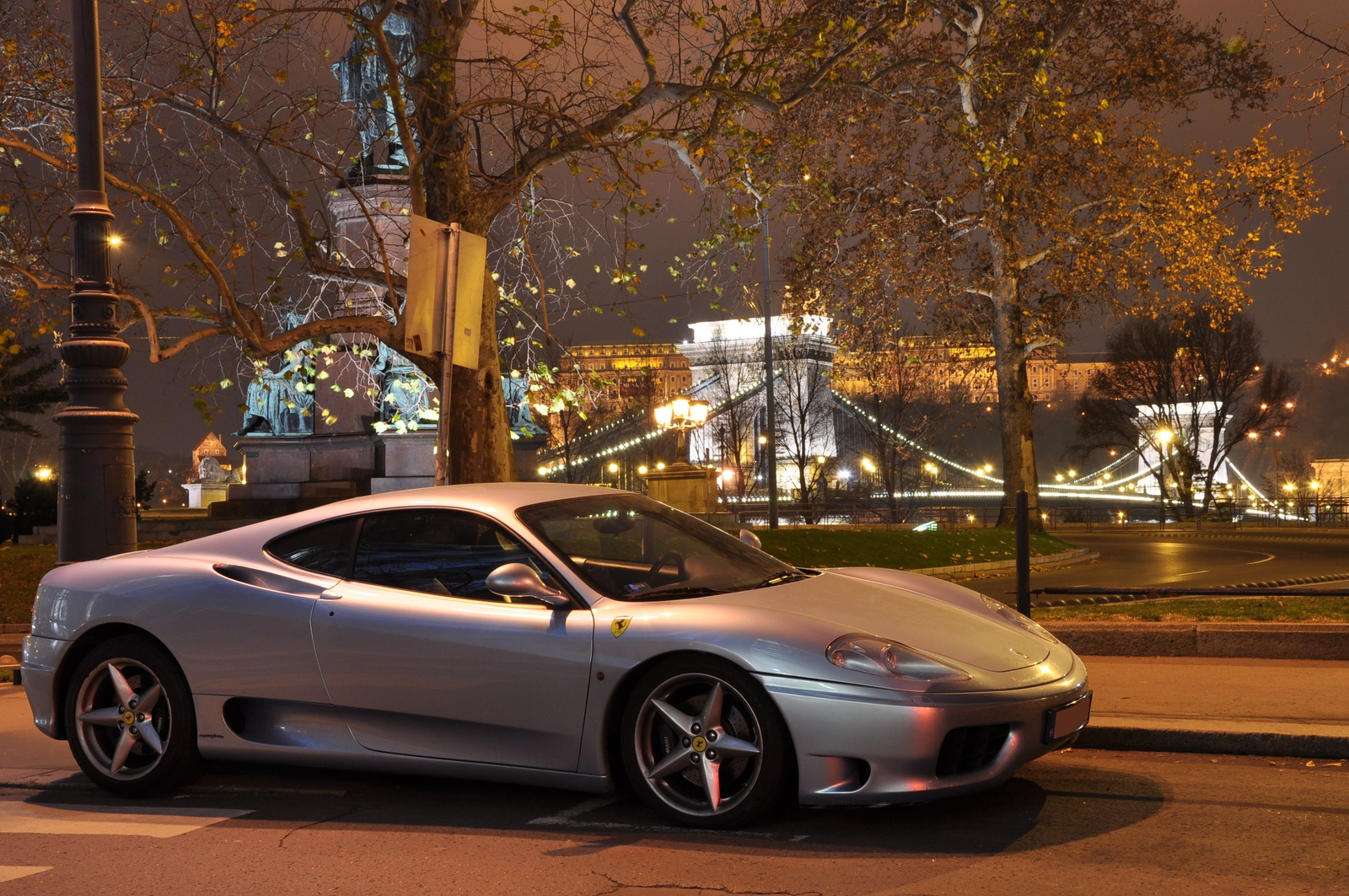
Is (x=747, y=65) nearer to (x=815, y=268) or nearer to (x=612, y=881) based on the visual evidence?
(x=612, y=881)

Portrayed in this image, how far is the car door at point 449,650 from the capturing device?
4.98m

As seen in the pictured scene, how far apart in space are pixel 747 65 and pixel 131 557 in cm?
815

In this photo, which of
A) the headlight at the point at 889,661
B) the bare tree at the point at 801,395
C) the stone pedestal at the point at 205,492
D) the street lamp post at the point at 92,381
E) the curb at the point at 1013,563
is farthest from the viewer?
the bare tree at the point at 801,395

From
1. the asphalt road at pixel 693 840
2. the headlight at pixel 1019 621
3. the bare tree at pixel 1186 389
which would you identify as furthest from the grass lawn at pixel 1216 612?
the bare tree at pixel 1186 389

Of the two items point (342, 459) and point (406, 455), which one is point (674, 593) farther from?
point (342, 459)

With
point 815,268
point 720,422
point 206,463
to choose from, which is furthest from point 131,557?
point 720,422

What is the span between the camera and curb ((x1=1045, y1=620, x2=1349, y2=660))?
8.42m

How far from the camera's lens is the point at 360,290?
17.8 m

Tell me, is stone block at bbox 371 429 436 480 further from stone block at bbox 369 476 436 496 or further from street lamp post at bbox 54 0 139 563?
street lamp post at bbox 54 0 139 563

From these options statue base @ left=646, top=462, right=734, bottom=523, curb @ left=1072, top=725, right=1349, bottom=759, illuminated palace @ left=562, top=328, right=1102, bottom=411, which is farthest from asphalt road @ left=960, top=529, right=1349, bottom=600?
curb @ left=1072, top=725, right=1349, bottom=759

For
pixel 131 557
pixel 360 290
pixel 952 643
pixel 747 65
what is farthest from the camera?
pixel 360 290

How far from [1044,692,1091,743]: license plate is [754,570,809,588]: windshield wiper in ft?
3.93

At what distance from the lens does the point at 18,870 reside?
4559 mm

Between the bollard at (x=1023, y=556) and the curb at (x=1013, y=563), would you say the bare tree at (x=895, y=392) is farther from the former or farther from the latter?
the bollard at (x=1023, y=556)
